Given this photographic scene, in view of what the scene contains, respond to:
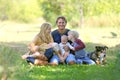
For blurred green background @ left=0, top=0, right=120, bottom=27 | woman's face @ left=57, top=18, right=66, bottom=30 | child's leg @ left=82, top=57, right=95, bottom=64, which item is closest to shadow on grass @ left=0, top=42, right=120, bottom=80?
child's leg @ left=82, top=57, right=95, bottom=64

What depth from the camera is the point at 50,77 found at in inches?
381

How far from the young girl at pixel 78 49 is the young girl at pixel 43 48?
18.0 inches

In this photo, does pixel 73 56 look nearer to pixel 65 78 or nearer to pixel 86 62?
pixel 86 62

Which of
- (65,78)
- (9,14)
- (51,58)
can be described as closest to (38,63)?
(51,58)

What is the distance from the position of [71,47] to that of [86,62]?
1.91ft

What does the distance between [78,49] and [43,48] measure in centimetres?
87

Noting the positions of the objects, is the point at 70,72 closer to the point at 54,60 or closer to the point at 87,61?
the point at 54,60

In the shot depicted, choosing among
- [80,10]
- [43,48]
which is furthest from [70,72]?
[80,10]

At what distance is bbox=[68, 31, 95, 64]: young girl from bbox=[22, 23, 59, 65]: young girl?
1.50 ft

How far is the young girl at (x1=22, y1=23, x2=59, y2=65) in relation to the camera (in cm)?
1136

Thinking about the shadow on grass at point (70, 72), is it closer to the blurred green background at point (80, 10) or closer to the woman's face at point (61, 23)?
the woman's face at point (61, 23)

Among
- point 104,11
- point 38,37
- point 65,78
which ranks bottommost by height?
point 65,78

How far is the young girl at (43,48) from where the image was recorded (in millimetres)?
11364

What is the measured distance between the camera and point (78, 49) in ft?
37.8
